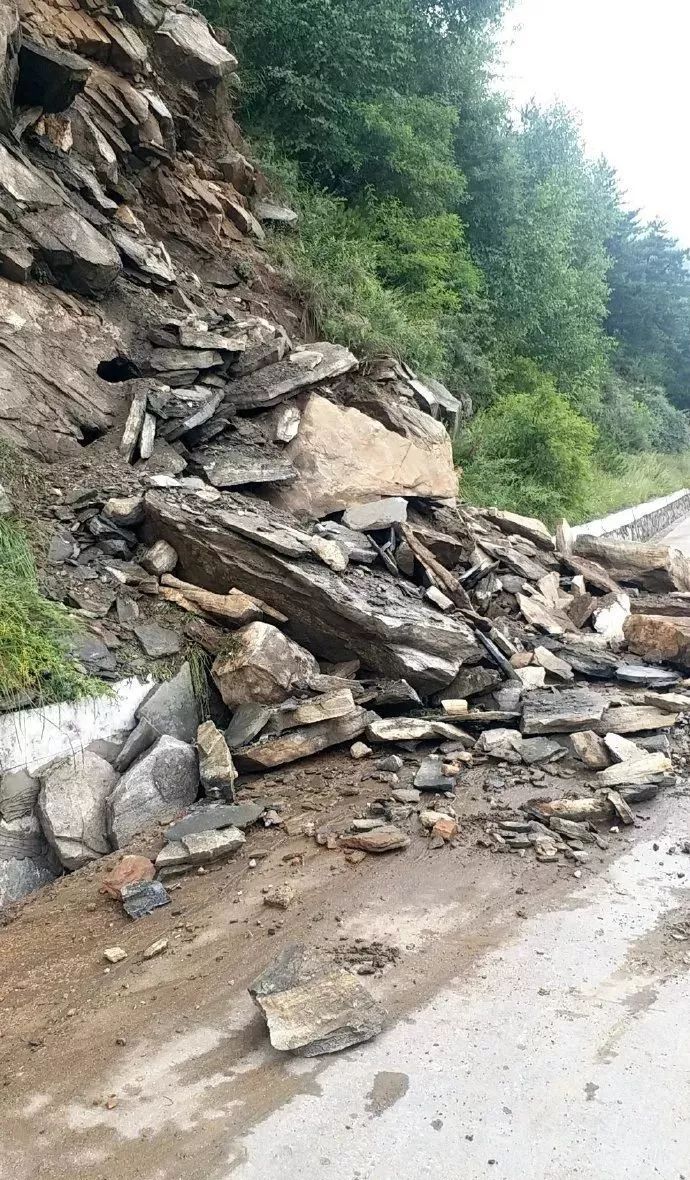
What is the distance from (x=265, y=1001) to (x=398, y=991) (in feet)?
1.76

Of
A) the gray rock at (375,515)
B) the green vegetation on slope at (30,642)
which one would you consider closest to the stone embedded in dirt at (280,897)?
the green vegetation on slope at (30,642)

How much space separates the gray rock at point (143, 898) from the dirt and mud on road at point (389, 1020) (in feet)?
0.18

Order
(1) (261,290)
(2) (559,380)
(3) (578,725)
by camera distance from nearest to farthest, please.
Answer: (3) (578,725) < (1) (261,290) < (2) (559,380)

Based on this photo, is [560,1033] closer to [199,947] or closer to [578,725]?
[199,947]

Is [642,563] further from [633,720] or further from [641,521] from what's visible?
[641,521]

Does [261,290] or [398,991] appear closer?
[398,991]

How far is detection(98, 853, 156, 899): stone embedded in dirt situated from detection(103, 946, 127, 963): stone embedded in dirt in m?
0.43

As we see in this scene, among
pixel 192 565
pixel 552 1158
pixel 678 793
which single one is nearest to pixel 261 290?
pixel 192 565

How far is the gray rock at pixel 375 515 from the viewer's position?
7071 millimetres

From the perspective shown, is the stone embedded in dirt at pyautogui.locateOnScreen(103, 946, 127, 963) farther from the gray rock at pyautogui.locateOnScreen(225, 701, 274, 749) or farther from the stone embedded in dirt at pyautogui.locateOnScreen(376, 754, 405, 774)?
the stone embedded in dirt at pyautogui.locateOnScreen(376, 754, 405, 774)

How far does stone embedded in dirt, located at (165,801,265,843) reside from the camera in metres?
4.02

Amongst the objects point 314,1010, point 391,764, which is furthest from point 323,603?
point 314,1010

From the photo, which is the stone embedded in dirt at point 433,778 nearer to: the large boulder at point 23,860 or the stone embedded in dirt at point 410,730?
the stone embedded in dirt at point 410,730

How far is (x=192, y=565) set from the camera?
5.75m
